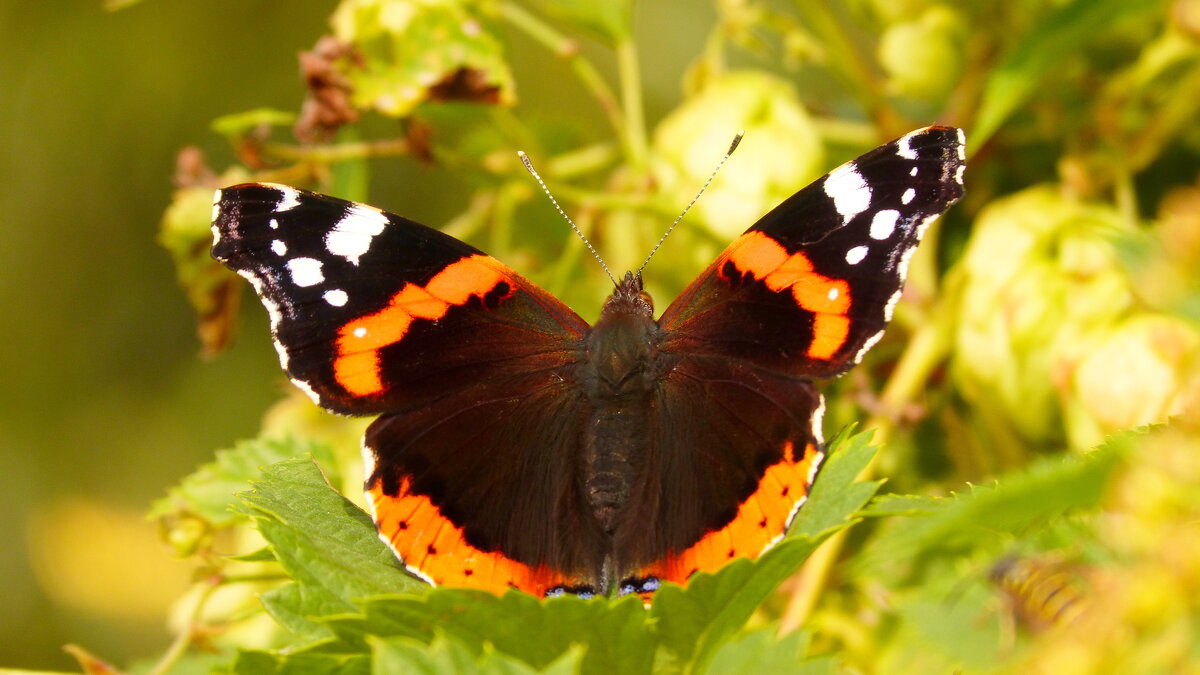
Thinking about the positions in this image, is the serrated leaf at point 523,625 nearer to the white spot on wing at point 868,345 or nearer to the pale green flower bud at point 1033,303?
the white spot on wing at point 868,345

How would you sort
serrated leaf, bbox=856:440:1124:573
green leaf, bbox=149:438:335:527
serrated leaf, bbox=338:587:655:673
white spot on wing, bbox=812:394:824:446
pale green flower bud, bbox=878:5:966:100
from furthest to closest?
pale green flower bud, bbox=878:5:966:100 → green leaf, bbox=149:438:335:527 → white spot on wing, bbox=812:394:824:446 → serrated leaf, bbox=338:587:655:673 → serrated leaf, bbox=856:440:1124:573

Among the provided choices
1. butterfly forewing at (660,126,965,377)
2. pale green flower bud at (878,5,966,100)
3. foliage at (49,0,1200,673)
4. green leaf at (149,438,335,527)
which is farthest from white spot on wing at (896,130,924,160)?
green leaf at (149,438,335,527)

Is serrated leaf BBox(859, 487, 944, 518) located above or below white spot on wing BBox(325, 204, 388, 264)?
below

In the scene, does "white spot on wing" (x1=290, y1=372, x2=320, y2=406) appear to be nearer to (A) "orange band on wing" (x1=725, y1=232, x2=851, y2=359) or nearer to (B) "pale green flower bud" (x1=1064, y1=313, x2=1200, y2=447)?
(A) "orange band on wing" (x1=725, y1=232, x2=851, y2=359)

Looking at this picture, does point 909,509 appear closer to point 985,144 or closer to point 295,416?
point 985,144

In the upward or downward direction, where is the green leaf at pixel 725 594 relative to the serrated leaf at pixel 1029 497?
upward

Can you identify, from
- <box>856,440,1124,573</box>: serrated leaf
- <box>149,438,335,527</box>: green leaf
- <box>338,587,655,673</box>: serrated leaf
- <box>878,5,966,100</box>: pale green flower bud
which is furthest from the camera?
<box>878,5,966,100</box>: pale green flower bud

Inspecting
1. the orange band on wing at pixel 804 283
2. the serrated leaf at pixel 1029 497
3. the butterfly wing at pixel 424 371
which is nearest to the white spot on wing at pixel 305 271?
the butterfly wing at pixel 424 371
